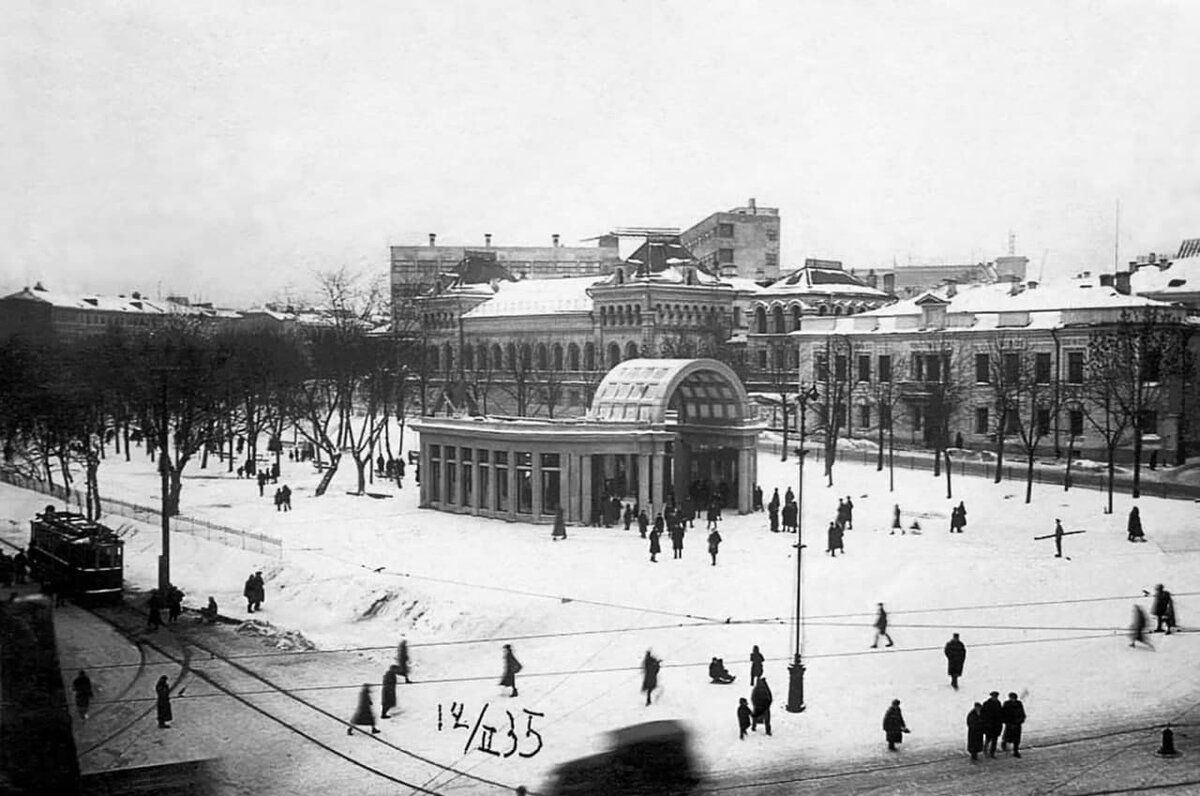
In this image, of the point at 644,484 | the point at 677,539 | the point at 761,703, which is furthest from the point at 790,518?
the point at 761,703

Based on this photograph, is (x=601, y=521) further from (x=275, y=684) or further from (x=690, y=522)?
(x=275, y=684)

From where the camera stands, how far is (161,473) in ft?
54.5

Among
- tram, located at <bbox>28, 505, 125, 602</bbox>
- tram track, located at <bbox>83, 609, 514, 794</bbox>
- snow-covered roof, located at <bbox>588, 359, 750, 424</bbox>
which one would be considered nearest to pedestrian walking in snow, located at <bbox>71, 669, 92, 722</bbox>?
tram track, located at <bbox>83, 609, 514, 794</bbox>

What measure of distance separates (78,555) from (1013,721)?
37.7ft

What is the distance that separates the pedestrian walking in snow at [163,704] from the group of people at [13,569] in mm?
2289

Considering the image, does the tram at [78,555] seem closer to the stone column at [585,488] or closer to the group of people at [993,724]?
the stone column at [585,488]

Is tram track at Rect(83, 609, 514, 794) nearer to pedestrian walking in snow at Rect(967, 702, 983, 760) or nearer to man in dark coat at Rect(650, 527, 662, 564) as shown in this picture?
pedestrian walking in snow at Rect(967, 702, 983, 760)

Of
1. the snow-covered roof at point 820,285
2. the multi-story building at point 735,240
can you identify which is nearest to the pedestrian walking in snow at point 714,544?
the multi-story building at point 735,240

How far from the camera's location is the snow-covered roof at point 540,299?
40.5m

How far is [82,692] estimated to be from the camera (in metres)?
11.2

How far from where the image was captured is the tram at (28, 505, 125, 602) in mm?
14234

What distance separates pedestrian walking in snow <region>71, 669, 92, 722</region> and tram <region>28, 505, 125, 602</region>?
9.29 ft

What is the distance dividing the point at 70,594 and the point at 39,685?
11.9 ft

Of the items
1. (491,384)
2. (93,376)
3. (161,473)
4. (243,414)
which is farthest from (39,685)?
(491,384)
